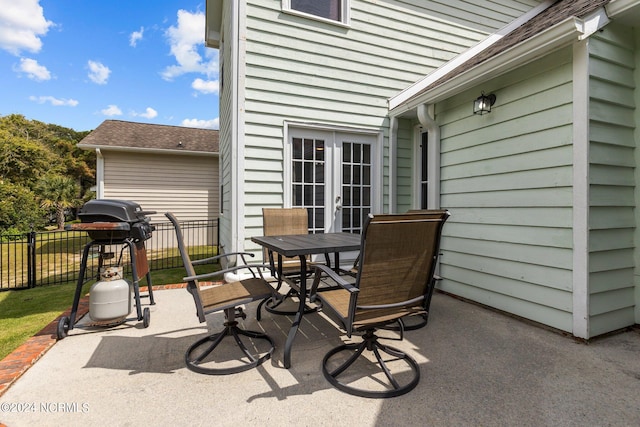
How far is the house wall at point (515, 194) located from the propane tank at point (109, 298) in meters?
3.63

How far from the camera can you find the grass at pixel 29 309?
2.85 meters

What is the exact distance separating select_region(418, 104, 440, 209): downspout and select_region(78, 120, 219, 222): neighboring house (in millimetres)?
7561

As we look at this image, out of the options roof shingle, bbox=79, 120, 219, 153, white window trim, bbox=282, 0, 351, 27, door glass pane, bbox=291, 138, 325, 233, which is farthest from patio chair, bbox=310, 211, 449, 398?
roof shingle, bbox=79, 120, 219, 153

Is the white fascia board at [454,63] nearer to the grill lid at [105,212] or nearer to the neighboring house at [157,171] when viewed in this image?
the grill lid at [105,212]

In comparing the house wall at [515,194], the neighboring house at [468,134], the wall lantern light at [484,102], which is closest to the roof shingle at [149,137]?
the neighboring house at [468,134]

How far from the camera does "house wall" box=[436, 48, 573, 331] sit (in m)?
2.79

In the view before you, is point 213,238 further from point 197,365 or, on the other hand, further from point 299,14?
point 197,365

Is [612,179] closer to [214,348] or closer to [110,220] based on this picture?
[214,348]

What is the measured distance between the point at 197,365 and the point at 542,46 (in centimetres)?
383

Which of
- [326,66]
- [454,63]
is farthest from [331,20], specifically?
[454,63]

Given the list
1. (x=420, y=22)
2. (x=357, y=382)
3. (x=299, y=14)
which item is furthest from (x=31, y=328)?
(x=420, y=22)

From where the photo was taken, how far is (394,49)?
5.05m

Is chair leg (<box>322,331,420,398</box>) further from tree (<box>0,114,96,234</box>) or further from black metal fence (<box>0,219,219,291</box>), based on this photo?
tree (<box>0,114,96,234</box>)

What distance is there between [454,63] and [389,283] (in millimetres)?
4776
